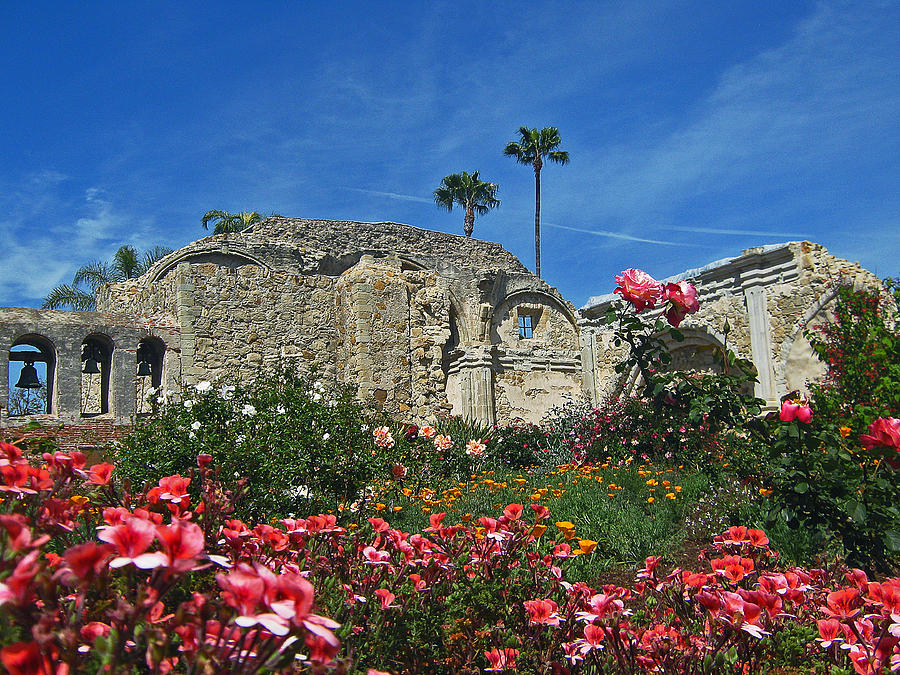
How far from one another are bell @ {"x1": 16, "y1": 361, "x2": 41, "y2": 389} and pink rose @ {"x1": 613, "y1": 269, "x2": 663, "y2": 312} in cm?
922

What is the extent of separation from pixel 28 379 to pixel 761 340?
11472 millimetres

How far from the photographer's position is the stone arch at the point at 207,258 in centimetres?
1222

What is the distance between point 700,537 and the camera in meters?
5.35

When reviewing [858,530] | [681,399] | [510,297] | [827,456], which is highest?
[510,297]

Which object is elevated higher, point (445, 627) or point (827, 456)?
point (827, 456)

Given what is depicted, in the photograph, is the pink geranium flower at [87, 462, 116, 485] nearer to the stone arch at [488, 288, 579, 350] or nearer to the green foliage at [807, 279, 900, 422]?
the green foliage at [807, 279, 900, 422]

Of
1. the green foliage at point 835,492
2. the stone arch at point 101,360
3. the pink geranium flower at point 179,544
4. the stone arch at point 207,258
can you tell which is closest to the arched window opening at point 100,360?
the stone arch at point 101,360

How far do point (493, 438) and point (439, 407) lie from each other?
5.13ft

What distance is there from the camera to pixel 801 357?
1138 centimetres

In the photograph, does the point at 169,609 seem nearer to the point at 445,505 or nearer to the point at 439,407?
the point at 445,505

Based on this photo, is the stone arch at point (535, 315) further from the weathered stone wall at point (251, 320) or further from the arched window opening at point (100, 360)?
the arched window opening at point (100, 360)

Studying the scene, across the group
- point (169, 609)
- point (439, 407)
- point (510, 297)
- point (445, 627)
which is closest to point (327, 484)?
point (445, 627)

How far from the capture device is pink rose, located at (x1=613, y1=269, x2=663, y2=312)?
4102 millimetres

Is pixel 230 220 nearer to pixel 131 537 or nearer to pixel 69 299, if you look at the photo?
pixel 69 299
